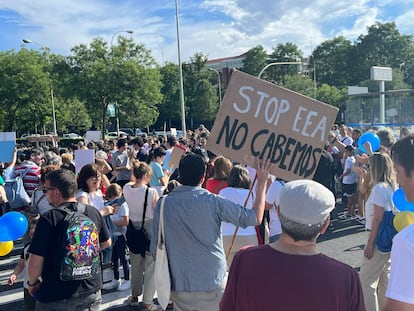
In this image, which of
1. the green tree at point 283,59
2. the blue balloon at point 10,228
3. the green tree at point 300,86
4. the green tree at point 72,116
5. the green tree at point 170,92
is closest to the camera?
the blue balloon at point 10,228

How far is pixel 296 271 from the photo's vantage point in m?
1.64

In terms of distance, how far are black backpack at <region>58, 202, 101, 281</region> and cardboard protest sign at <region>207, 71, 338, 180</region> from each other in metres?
1.06

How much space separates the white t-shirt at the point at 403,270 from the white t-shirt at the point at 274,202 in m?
2.53

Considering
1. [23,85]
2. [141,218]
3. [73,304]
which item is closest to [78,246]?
[73,304]

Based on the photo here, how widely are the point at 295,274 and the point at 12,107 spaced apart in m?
37.9

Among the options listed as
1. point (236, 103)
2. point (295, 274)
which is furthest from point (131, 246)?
point (295, 274)

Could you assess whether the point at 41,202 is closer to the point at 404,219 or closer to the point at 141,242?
the point at 141,242

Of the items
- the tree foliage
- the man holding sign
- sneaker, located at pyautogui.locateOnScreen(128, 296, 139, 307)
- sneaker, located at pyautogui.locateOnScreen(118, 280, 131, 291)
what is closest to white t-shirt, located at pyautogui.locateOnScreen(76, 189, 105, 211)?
sneaker, located at pyautogui.locateOnScreen(128, 296, 139, 307)

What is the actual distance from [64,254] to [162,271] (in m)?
0.71

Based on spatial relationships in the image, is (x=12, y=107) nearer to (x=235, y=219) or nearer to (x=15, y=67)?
(x=15, y=67)

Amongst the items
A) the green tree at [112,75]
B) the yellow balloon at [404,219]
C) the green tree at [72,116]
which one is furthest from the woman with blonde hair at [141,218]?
the green tree at [72,116]

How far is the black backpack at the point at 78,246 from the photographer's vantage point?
2.63 meters

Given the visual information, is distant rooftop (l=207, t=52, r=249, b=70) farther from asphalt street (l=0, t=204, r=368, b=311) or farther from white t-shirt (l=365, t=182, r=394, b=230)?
white t-shirt (l=365, t=182, r=394, b=230)

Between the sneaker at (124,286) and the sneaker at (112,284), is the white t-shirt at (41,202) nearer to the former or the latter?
the sneaker at (112,284)
